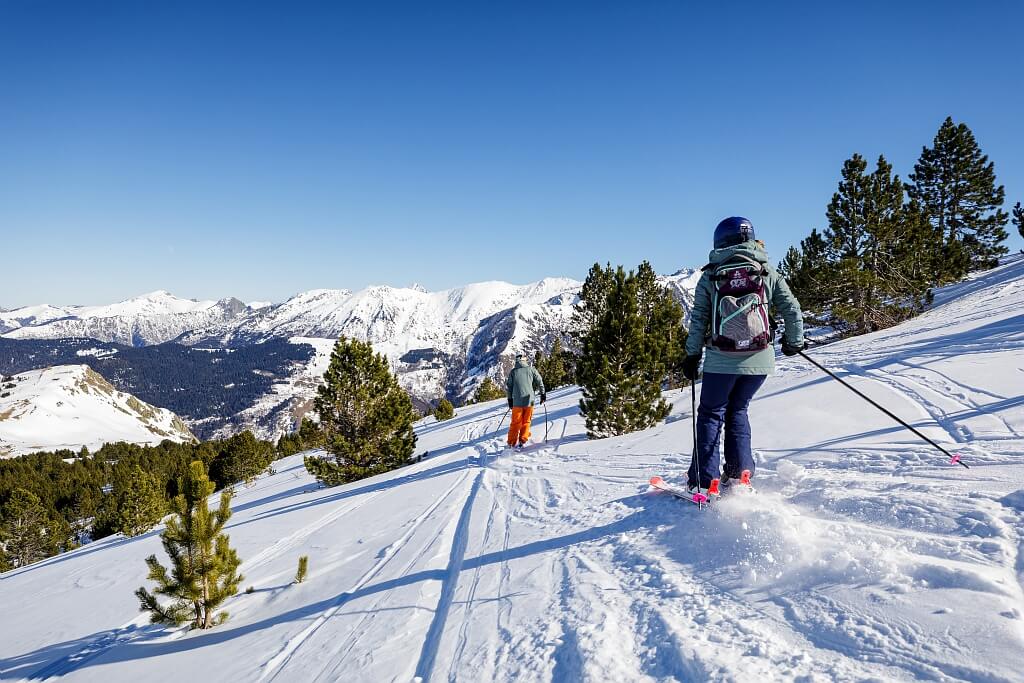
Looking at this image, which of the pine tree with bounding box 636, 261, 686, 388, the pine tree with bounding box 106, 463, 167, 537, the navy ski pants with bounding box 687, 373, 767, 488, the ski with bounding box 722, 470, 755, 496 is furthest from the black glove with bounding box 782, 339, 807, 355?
the pine tree with bounding box 106, 463, 167, 537

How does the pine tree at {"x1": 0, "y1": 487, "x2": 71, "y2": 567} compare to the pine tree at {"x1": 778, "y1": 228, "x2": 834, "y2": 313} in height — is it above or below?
below

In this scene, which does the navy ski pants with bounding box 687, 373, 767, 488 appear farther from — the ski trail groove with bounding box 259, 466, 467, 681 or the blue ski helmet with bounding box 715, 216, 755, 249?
the ski trail groove with bounding box 259, 466, 467, 681

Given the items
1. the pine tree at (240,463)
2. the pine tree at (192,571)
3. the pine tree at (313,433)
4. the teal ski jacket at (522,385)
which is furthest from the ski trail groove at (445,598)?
the pine tree at (240,463)

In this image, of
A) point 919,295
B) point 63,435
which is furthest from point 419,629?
point 63,435

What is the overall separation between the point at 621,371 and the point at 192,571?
397 inches

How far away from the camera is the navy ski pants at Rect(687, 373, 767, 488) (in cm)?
425

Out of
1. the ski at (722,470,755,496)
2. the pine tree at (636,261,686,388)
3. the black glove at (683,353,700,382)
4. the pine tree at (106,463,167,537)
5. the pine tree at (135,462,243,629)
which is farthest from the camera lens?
the pine tree at (106,463,167,537)

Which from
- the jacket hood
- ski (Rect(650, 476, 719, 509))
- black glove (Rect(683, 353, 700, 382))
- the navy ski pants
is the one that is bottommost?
ski (Rect(650, 476, 719, 509))

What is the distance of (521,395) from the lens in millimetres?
11836

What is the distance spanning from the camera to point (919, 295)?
18.7 metres

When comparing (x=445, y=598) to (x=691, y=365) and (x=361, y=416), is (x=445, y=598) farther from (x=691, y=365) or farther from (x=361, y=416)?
(x=361, y=416)

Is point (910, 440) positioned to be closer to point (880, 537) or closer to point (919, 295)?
point (880, 537)

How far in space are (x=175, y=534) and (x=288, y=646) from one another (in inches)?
94.8

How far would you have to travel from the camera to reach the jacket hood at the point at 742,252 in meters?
4.12
